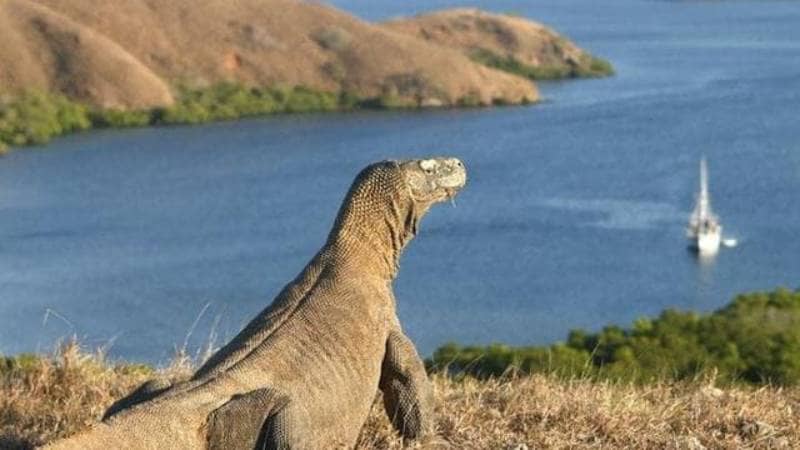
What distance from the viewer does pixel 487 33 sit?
13150 cm

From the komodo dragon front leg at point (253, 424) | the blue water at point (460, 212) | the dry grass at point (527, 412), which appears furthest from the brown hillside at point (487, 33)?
the komodo dragon front leg at point (253, 424)

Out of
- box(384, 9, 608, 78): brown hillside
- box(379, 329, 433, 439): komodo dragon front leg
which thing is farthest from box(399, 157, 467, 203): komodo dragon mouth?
box(384, 9, 608, 78): brown hillside

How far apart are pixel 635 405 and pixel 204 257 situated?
4752 cm

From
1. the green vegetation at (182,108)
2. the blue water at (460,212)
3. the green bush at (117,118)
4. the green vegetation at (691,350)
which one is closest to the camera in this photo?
the green vegetation at (691,350)

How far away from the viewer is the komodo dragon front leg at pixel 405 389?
5422mm

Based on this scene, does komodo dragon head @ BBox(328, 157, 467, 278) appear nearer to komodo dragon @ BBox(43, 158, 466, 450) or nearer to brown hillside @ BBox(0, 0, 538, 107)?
komodo dragon @ BBox(43, 158, 466, 450)

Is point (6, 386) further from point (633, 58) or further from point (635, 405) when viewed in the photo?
point (633, 58)

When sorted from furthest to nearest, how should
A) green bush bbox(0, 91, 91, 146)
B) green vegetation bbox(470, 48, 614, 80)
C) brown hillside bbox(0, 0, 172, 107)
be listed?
green vegetation bbox(470, 48, 614, 80), brown hillside bbox(0, 0, 172, 107), green bush bbox(0, 91, 91, 146)

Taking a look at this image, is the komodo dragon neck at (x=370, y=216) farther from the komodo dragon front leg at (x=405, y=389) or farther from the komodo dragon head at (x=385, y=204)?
the komodo dragon front leg at (x=405, y=389)

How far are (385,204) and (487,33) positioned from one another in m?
127

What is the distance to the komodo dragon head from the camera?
17.8 ft

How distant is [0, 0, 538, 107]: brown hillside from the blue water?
5.43 meters

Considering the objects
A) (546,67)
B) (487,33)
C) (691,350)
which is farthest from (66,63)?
(691,350)

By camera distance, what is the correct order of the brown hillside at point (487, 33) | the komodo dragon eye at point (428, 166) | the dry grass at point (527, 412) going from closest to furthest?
1. the komodo dragon eye at point (428, 166)
2. the dry grass at point (527, 412)
3. the brown hillside at point (487, 33)
